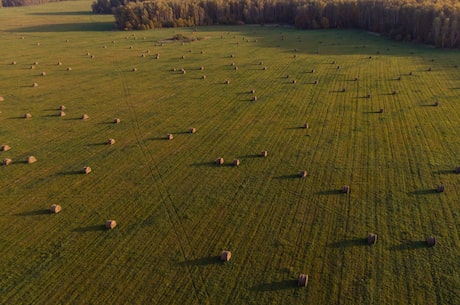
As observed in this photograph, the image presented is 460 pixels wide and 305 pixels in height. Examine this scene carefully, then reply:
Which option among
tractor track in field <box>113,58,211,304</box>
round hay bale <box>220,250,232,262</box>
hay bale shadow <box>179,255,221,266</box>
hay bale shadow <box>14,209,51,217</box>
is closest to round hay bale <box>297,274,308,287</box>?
round hay bale <box>220,250,232,262</box>

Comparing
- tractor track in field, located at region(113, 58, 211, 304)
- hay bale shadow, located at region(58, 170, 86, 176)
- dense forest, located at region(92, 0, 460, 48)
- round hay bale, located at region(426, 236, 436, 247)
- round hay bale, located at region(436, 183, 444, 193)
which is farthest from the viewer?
dense forest, located at region(92, 0, 460, 48)

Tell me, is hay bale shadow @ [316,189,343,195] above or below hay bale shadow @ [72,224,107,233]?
above

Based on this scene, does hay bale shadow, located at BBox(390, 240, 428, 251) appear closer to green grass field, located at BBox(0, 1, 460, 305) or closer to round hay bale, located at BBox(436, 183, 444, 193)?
green grass field, located at BBox(0, 1, 460, 305)

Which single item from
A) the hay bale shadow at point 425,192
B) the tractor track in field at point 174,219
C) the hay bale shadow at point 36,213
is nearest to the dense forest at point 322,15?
the hay bale shadow at point 425,192

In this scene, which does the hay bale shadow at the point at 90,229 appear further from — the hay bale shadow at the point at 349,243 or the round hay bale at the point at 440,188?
the round hay bale at the point at 440,188

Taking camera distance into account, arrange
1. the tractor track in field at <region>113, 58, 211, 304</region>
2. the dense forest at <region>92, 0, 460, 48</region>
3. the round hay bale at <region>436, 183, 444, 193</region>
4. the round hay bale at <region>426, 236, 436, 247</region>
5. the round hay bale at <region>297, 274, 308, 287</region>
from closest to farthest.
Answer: the round hay bale at <region>297, 274, 308, 287</region>
the tractor track in field at <region>113, 58, 211, 304</region>
the round hay bale at <region>426, 236, 436, 247</region>
the round hay bale at <region>436, 183, 444, 193</region>
the dense forest at <region>92, 0, 460, 48</region>

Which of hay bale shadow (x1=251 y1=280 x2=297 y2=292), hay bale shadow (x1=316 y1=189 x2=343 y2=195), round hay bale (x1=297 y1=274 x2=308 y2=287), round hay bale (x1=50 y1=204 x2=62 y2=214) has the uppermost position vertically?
hay bale shadow (x1=316 y1=189 x2=343 y2=195)
